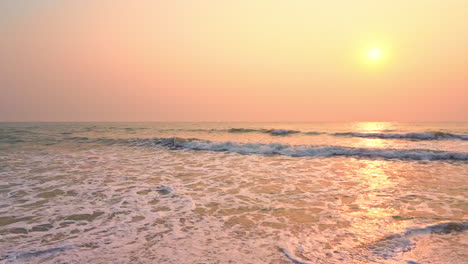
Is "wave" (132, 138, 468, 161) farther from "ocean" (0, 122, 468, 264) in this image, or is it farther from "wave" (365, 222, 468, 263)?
"wave" (365, 222, 468, 263)

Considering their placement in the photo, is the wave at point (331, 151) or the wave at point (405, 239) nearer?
the wave at point (405, 239)

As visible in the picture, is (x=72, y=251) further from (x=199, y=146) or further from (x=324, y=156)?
(x=199, y=146)

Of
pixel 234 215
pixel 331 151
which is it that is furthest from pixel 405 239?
pixel 331 151

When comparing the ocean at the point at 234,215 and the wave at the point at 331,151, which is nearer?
the ocean at the point at 234,215

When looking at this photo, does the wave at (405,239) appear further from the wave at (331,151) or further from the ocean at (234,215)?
the wave at (331,151)

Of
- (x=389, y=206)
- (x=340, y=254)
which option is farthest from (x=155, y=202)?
(x=389, y=206)

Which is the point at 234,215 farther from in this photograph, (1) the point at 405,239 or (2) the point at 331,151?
(2) the point at 331,151

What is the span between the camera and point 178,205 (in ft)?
24.5

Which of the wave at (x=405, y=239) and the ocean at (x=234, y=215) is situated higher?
the wave at (x=405, y=239)

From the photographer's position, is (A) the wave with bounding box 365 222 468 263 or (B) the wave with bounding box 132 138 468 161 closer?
(A) the wave with bounding box 365 222 468 263

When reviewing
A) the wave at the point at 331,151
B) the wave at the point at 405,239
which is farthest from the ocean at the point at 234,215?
the wave at the point at 331,151

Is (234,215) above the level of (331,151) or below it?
below

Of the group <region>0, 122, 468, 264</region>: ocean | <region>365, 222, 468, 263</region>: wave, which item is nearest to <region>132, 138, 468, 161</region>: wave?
<region>0, 122, 468, 264</region>: ocean

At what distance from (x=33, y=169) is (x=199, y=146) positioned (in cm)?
1277
